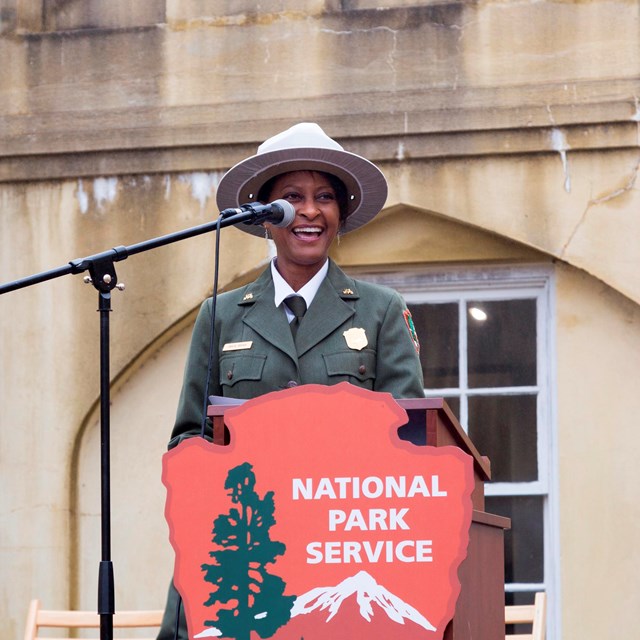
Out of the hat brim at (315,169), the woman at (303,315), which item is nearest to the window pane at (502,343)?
the hat brim at (315,169)

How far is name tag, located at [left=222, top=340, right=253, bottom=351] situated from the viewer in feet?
14.1

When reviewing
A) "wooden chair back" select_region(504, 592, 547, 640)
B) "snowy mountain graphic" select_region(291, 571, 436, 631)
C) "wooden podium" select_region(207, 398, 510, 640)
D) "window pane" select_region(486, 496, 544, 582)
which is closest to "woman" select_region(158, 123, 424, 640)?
"wooden podium" select_region(207, 398, 510, 640)

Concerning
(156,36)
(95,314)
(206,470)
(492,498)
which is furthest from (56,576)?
(206,470)

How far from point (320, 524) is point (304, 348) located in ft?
3.32

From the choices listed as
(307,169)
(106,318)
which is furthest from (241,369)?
(307,169)

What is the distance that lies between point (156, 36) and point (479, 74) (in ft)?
5.44

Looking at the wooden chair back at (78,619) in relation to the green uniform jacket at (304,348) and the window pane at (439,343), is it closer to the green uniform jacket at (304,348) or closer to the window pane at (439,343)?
the window pane at (439,343)

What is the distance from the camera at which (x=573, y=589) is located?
6789mm

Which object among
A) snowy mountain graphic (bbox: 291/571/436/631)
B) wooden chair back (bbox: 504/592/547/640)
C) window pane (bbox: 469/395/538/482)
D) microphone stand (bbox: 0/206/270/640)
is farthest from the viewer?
window pane (bbox: 469/395/538/482)

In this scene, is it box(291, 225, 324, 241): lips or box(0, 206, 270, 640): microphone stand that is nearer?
box(0, 206, 270, 640): microphone stand

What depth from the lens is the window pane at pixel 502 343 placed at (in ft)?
23.4

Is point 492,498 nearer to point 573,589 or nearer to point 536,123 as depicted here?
point 573,589

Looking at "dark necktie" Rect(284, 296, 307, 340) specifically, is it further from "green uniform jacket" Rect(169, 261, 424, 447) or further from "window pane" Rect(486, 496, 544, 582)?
"window pane" Rect(486, 496, 544, 582)

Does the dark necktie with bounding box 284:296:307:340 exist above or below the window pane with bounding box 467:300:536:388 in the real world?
below
